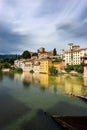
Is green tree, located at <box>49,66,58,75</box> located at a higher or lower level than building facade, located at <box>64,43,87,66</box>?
lower

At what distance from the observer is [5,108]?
15.8m

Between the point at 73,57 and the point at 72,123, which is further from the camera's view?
the point at 73,57

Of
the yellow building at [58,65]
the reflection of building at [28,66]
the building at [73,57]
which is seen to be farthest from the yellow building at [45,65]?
the building at [73,57]

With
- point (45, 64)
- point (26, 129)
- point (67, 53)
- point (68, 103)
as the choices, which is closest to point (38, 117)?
point (26, 129)

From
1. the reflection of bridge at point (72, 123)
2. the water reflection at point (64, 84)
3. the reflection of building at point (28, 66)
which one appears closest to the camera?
the reflection of bridge at point (72, 123)

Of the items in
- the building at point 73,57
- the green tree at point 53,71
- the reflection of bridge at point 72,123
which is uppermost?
the building at point 73,57

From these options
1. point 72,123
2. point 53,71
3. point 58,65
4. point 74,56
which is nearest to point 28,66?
point 58,65

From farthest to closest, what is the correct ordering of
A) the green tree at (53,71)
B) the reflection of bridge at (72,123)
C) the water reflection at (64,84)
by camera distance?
the green tree at (53,71)
the water reflection at (64,84)
the reflection of bridge at (72,123)

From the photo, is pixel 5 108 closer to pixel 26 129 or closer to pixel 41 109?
pixel 41 109

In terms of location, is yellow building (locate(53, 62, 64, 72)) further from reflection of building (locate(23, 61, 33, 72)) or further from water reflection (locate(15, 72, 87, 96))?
water reflection (locate(15, 72, 87, 96))

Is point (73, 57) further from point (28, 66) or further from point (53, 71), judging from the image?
point (28, 66)

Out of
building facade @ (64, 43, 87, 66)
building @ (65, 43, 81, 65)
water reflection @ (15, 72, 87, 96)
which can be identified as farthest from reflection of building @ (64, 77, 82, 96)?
building @ (65, 43, 81, 65)

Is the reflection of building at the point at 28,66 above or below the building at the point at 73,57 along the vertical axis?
below

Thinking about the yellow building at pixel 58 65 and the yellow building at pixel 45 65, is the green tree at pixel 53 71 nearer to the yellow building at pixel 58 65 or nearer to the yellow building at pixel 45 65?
the yellow building at pixel 45 65
